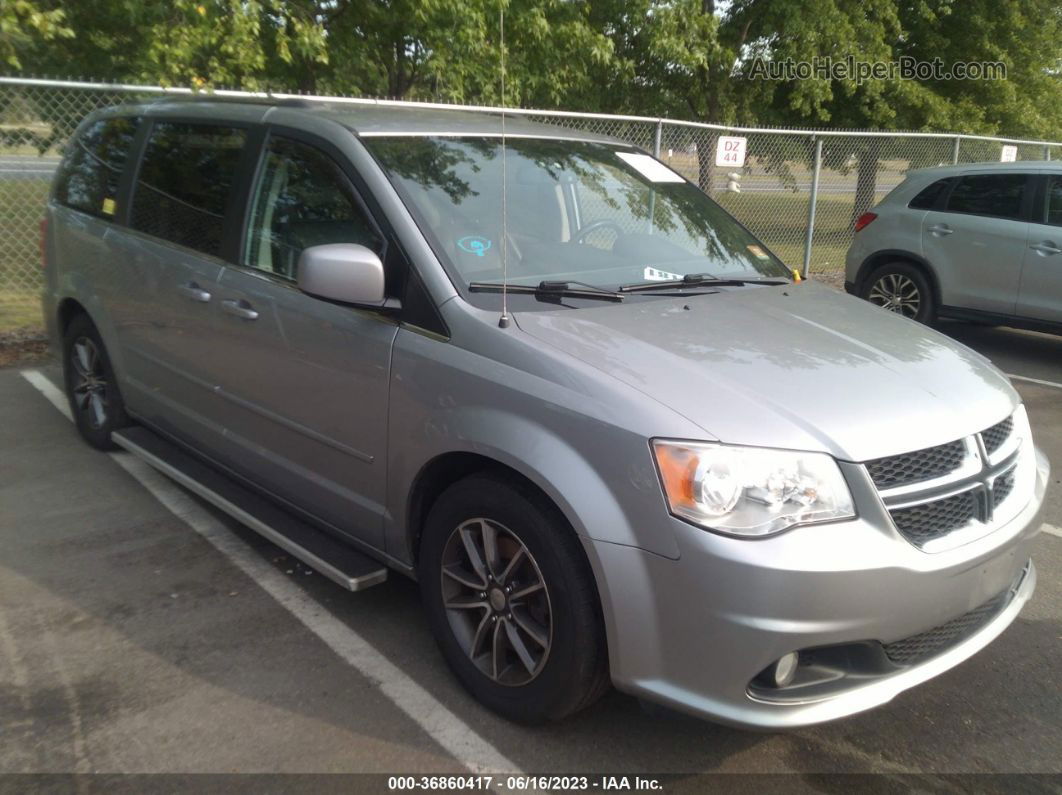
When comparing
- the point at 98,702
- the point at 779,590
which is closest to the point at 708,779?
the point at 779,590

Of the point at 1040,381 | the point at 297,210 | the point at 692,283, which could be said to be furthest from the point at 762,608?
the point at 1040,381

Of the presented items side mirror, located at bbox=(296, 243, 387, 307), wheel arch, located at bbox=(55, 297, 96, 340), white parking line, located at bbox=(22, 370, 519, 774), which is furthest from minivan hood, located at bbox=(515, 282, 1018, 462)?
wheel arch, located at bbox=(55, 297, 96, 340)

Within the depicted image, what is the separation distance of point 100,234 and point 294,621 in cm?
255

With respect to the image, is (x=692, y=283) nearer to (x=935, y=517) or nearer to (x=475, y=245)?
(x=475, y=245)

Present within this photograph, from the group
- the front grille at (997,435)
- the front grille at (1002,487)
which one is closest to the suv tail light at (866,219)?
the front grille at (997,435)

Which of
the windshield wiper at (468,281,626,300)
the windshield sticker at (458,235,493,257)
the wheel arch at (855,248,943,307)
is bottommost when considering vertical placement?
the wheel arch at (855,248,943,307)

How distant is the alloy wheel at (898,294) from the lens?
923cm

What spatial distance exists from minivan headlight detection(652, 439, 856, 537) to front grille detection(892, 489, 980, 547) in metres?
0.20

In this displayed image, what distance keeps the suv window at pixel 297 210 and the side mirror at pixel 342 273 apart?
25 centimetres

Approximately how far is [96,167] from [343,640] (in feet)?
10.5

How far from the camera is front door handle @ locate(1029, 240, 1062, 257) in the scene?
8.09 meters

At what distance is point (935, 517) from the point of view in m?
2.69

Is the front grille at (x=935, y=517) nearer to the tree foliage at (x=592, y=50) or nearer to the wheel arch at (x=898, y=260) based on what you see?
the tree foliage at (x=592, y=50)

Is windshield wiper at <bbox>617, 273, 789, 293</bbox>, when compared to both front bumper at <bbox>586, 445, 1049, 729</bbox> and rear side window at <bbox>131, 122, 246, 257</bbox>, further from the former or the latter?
rear side window at <bbox>131, 122, 246, 257</bbox>
